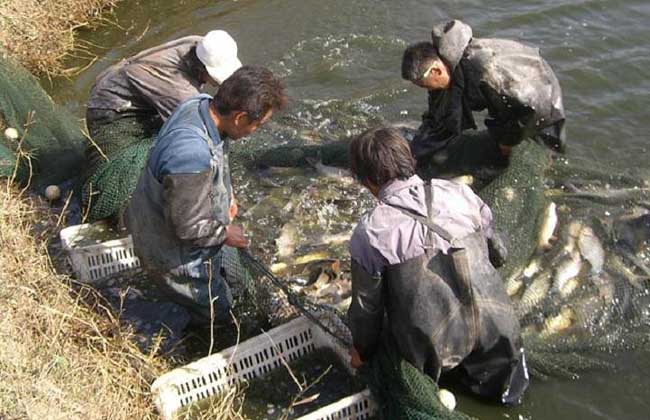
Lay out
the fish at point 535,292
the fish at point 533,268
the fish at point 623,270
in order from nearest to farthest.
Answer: the fish at point 535,292, the fish at point 623,270, the fish at point 533,268

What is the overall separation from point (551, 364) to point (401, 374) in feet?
4.72

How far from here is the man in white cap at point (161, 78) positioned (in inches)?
237

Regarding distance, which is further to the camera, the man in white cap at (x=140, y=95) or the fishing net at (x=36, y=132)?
the fishing net at (x=36, y=132)

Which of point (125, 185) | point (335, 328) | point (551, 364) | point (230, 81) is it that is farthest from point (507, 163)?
point (125, 185)

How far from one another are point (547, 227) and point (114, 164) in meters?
4.03

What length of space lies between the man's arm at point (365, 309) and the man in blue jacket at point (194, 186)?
44.8 inches

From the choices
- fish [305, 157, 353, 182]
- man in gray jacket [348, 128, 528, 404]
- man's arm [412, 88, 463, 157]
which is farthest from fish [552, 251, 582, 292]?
fish [305, 157, 353, 182]

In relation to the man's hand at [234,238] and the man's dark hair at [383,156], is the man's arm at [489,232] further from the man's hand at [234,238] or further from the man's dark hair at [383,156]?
the man's hand at [234,238]

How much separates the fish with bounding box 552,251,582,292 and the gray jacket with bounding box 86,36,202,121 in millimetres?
3603

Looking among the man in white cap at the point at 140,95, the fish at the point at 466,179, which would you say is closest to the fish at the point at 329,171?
the fish at the point at 466,179

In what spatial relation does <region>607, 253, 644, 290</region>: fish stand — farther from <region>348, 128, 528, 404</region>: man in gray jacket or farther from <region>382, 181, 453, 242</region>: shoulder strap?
<region>382, 181, 453, 242</region>: shoulder strap

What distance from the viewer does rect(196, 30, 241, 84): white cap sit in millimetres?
5938

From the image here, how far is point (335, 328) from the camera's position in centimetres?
487

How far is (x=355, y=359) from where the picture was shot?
452cm
